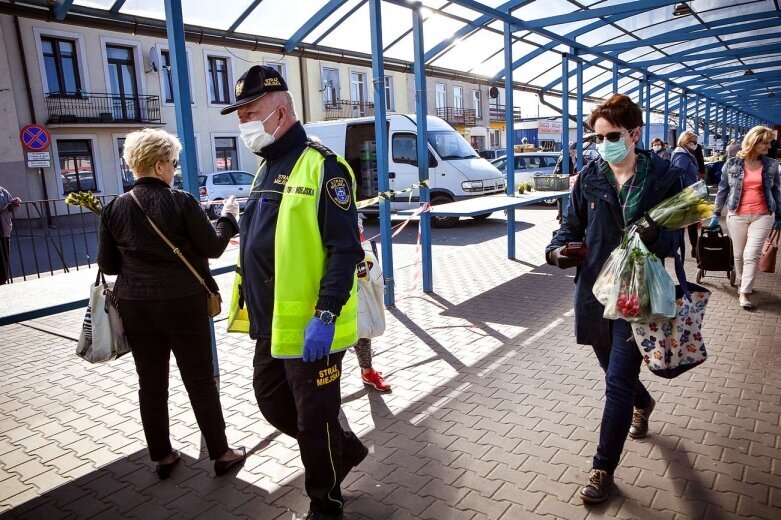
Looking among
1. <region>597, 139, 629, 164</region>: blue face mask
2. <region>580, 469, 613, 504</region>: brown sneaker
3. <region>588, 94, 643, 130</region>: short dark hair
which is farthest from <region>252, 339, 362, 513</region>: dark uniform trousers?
<region>588, 94, 643, 130</region>: short dark hair

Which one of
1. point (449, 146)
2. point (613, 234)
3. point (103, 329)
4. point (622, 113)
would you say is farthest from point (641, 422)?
point (449, 146)

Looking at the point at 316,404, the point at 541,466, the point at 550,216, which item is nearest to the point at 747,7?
the point at 550,216

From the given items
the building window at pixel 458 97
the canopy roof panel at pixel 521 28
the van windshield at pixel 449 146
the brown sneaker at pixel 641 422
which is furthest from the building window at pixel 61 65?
the brown sneaker at pixel 641 422

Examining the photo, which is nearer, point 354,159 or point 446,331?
point 446,331

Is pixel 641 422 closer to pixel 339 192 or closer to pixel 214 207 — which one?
pixel 339 192

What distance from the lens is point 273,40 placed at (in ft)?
22.0

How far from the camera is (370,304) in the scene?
166 inches

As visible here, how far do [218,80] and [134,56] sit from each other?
375 centimetres

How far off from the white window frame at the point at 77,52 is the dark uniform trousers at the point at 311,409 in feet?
77.8

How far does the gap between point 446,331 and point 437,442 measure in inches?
94.8

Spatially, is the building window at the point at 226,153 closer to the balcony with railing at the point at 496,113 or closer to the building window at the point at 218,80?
the building window at the point at 218,80

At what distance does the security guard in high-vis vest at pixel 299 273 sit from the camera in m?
2.50

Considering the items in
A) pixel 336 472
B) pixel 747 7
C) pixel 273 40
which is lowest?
pixel 336 472

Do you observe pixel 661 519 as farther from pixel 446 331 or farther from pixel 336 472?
pixel 446 331
